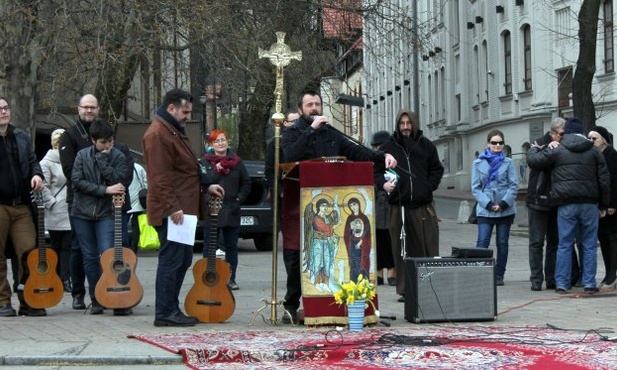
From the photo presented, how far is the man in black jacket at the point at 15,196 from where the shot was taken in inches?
461

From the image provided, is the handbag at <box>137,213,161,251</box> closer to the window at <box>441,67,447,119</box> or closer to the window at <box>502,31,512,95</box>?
the window at <box>502,31,512,95</box>

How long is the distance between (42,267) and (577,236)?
5608mm

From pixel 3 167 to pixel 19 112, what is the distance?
37.3 feet

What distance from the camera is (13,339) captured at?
33.0 ft

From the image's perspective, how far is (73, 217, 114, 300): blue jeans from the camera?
1196 cm

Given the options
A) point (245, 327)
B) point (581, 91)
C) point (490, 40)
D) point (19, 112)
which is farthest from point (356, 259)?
point (490, 40)

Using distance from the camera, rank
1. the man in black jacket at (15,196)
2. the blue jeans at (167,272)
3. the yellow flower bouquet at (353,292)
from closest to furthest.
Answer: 1. the yellow flower bouquet at (353,292)
2. the blue jeans at (167,272)
3. the man in black jacket at (15,196)

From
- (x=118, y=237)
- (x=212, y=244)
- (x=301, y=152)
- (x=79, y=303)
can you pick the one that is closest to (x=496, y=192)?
(x=301, y=152)

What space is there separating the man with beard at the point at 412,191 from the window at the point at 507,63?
122 ft

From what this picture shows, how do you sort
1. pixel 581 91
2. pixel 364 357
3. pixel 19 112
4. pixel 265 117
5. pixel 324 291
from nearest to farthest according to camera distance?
pixel 364 357, pixel 324 291, pixel 19 112, pixel 581 91, pixel 265 117

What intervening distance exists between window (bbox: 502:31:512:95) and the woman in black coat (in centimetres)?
3564

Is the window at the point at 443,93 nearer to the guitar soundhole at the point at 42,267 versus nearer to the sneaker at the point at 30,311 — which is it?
the guitar soundhole at the point at 42,267

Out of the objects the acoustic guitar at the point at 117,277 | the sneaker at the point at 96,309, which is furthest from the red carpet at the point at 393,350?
the sneaker at the point at 96,309

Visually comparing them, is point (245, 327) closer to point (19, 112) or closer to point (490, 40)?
point (19, 112)
